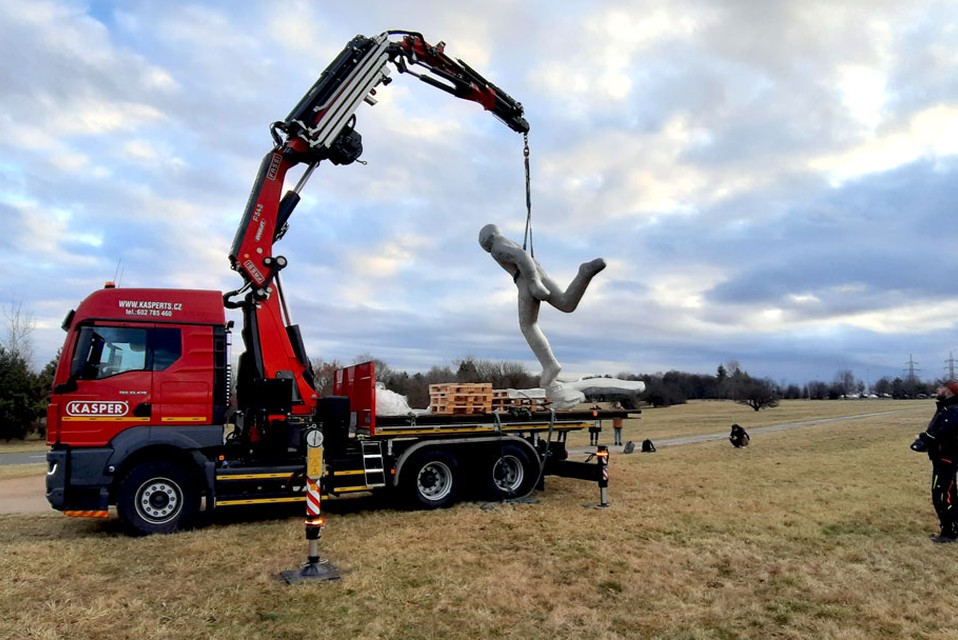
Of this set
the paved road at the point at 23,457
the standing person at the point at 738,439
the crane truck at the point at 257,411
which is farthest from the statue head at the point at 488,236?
the paved road at the point at 23,457

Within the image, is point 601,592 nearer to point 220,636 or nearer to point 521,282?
point 220,636

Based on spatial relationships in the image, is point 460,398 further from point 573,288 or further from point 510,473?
point 573,288

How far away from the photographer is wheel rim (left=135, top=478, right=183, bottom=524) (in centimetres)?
913

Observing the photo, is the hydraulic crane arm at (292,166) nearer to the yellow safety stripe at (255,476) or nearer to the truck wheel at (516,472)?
the yellow safety stripe at (255,476)

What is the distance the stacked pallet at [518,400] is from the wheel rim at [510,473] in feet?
2.92

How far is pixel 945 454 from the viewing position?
27.8 ft

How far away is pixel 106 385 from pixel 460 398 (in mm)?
5310

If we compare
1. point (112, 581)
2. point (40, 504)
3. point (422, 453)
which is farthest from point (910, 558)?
point (40, 504)

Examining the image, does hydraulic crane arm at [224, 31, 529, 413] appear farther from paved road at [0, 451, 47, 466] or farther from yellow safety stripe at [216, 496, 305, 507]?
paved road at [0, 451, 47, 466]

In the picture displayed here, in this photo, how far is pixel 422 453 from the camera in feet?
35.5

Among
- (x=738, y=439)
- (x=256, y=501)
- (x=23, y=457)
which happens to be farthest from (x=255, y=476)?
(x=23, y=457)

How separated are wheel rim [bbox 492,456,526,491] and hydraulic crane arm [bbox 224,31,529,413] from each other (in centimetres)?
337

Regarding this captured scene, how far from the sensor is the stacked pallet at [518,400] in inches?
485

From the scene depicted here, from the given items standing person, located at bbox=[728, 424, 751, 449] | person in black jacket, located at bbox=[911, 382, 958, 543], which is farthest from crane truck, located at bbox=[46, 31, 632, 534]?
standing person, located at bbox=[728, 424, 751, 449]
